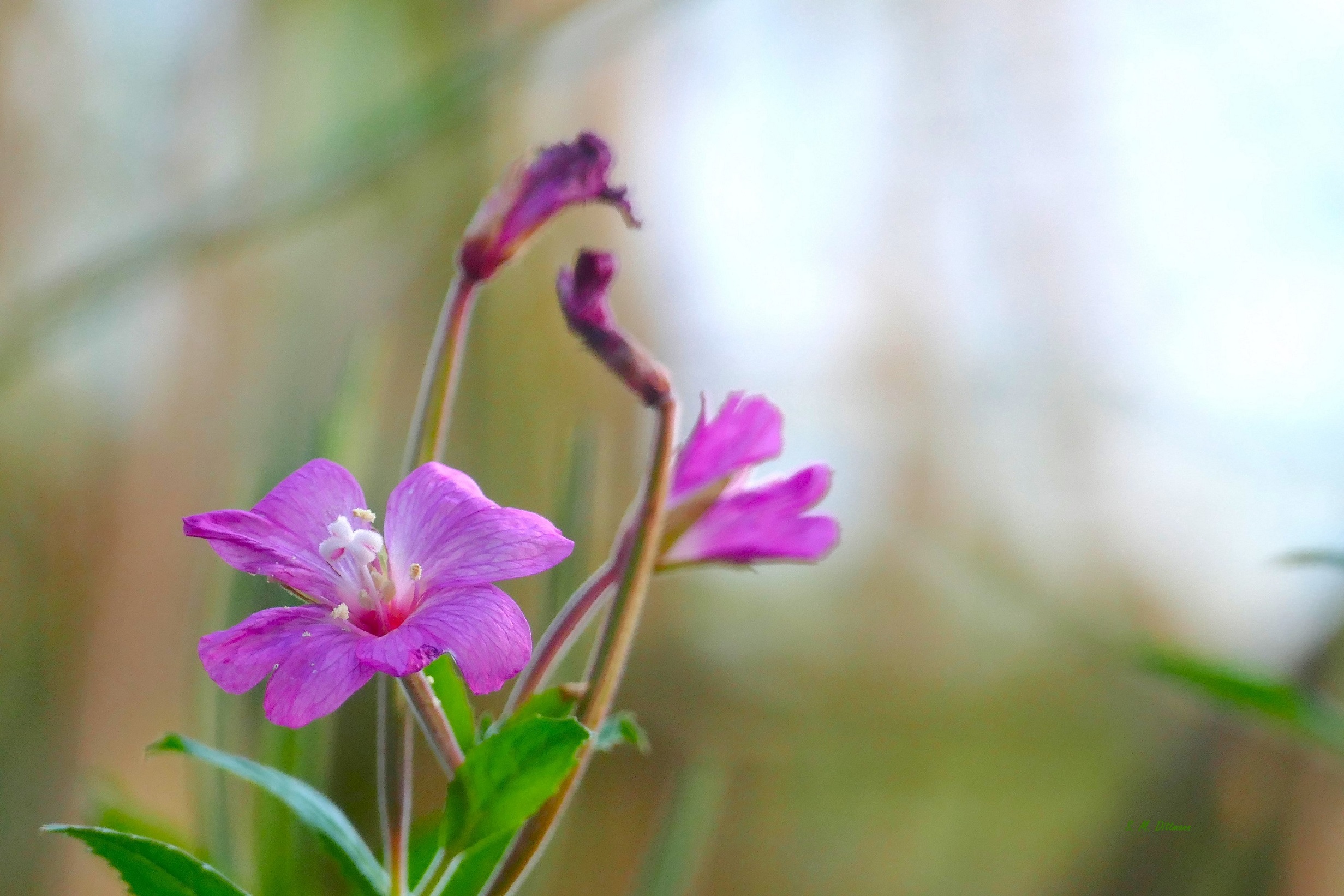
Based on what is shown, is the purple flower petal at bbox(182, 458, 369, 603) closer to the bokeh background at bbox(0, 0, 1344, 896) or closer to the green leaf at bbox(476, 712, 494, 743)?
the green leaf at bbox(476, 712, 494, 743)

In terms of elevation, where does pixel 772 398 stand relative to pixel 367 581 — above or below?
above

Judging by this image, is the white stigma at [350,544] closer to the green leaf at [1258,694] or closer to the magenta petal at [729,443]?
the magenta petal at [729,443]

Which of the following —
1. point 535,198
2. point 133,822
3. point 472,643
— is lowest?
point 133,822

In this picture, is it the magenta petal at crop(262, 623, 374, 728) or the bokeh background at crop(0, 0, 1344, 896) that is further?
the bokeh background at crop(0, 0, 1344, 896)

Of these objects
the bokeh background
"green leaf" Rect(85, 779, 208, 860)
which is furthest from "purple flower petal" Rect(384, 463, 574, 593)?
the bokeh background

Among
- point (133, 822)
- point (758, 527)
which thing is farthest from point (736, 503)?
point (133, 822)

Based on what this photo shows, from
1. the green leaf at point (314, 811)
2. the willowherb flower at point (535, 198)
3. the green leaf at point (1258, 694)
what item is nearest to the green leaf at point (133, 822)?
the green leaf at point (314, 811)

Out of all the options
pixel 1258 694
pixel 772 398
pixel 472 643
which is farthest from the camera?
pixel 772 398

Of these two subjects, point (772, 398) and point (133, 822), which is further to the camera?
point (772, 398)

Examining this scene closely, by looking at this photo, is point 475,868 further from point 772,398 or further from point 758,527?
point 772,398
